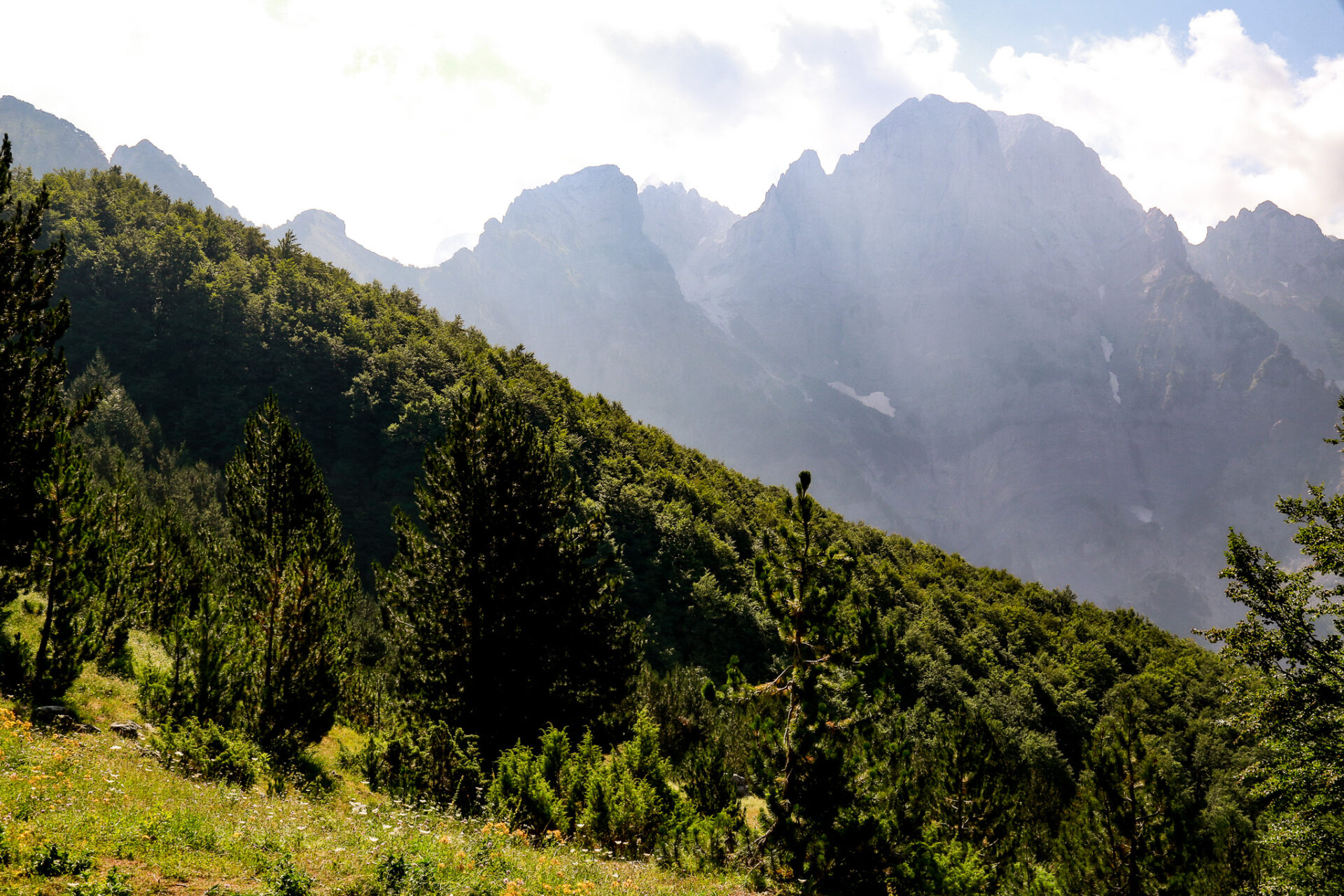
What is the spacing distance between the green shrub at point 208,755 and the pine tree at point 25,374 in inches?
203

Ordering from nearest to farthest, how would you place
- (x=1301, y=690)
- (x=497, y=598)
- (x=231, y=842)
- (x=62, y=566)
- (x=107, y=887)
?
(x=107, y=887) < (x=231, y=842) < (x=1301, y=690) < (x=62, y=566) < (x=497, y=598)

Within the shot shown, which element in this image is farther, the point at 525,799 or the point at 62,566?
the point at 62,566

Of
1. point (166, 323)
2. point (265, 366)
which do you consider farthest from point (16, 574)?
point (166, 323)

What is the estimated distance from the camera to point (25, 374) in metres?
11.7

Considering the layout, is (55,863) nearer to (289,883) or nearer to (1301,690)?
(289,883)

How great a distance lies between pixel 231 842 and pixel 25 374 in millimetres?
10993

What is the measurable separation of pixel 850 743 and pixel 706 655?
34.6 metres

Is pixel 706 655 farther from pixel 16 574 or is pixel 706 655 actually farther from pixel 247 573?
pixel 16 574

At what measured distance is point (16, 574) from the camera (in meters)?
12.3

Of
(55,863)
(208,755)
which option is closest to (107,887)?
(55,863)

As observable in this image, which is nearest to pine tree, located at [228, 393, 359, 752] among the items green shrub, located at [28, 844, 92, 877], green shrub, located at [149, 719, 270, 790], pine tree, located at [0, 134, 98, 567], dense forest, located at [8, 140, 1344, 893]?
dense forest, located at [8, 140, 1344, 893]

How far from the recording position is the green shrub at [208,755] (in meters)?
10.7

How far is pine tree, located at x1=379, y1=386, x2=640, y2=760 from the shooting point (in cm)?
1548

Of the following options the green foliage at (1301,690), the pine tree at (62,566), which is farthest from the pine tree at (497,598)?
the green foliage at (1301,690)
